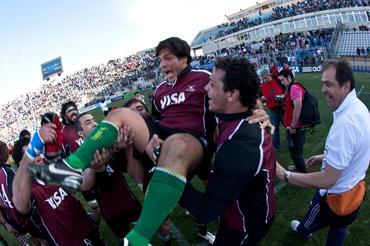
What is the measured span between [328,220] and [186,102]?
6.55 feet

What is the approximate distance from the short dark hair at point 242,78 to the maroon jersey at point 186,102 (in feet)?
2.67

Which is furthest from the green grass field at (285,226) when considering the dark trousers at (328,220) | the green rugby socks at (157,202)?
the green rugby socks at (157,202)

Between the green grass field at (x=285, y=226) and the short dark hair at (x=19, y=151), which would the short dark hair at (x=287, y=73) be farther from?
the short dark hair at (x=19, y=151)

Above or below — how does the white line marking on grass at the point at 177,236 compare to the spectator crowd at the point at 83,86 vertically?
above

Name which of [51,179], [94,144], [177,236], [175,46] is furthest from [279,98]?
[51,179]

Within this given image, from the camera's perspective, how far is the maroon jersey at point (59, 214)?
3258 millimetres

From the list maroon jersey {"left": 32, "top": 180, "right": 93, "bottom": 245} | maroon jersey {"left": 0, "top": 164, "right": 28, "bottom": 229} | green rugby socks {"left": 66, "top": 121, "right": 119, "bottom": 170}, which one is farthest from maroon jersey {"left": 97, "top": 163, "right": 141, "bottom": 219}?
green rugby socks {"left": 66, "top": 121, "right": 119, "bottom": 170}

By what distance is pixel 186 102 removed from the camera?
11.5ft

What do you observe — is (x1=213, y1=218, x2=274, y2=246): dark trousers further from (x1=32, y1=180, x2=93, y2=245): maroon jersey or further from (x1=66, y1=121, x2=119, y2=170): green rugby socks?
(x1=32, y1=180, x2=93, y2=245): maroon jersey

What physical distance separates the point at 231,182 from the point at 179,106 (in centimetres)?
143

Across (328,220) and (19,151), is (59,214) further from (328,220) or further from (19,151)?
(328,220)

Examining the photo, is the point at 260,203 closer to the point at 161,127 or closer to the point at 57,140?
the point at 161,127

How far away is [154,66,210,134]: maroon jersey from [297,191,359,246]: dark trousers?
1508mm

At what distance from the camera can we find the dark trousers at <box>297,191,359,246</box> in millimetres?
3361
